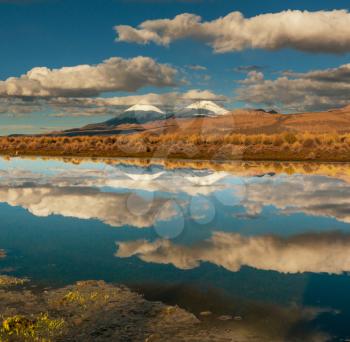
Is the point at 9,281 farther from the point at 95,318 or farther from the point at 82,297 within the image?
the point at 95,318

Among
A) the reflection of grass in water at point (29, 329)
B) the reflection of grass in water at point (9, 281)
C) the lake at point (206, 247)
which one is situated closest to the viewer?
the reflection of grass in water at point (29, 329)

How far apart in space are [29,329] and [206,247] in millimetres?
5345

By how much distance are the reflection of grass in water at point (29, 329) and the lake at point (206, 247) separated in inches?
68.1

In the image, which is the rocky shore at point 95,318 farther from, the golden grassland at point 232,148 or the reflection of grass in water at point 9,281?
the golden grassland at point 232,148

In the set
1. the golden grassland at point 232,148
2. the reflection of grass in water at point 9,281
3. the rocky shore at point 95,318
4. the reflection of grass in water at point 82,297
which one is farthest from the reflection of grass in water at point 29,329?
the golden grassland at point 232,148

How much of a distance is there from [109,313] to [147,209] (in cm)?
850

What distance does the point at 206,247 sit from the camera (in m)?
10.8

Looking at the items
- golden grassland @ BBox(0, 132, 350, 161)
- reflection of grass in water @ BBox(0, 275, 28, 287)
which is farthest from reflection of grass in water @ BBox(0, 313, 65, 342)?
golden grassland @ BBox(0, 132, 350, 161)

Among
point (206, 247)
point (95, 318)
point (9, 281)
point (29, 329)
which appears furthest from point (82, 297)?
point (206, 247)

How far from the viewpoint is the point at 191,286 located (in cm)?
820

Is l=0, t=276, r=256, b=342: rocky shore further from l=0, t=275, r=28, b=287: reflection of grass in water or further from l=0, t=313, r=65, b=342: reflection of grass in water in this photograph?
l=0, t=275, r=28, b=287: reflection of grass in water

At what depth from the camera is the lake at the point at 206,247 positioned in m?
7.30

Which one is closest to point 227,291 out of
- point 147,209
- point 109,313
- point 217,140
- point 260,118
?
point 109,313

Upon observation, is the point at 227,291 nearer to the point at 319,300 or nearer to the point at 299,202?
the point at 319,300
